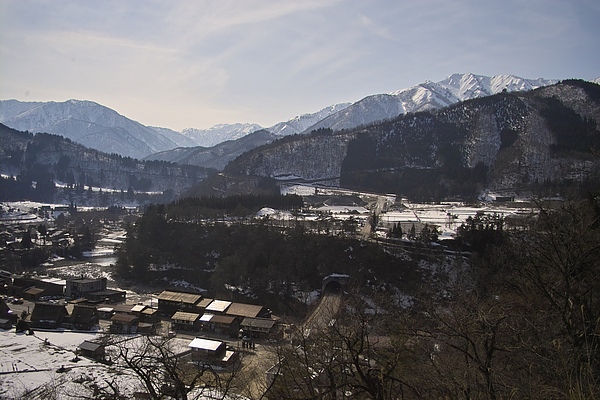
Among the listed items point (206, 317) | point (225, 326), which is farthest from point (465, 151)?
point (206, 317)

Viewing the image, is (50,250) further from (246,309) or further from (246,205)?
(246,309)

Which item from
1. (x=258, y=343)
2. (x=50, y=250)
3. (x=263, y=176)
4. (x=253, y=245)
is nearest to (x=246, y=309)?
(x=258, y=343)

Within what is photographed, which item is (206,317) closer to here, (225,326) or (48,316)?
(225,326)

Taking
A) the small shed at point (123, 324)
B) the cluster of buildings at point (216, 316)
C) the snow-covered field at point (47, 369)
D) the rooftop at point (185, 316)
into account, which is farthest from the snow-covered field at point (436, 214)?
the snow-covered field at point (47, 369)

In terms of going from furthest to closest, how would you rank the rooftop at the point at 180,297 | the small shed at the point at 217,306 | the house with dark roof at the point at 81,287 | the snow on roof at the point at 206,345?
the house with dark roof at the point at 81,287 < the rooftop at the point at 180,297 < the small shed at the point at 217,306 < the snow on roof at the point at 206,345

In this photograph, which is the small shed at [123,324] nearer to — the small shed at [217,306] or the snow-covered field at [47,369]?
the snow-covered field at [47,369]

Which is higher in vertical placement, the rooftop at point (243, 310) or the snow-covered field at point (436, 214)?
the snow-covered field at point (436, 214)
